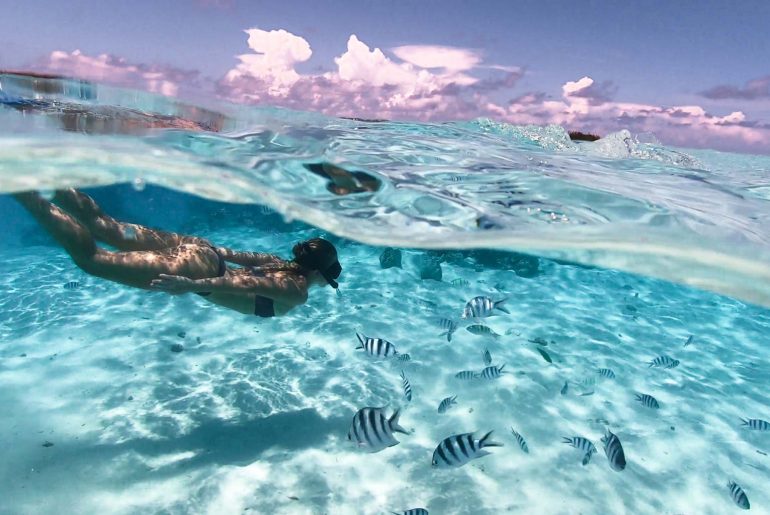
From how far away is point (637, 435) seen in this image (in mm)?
10086

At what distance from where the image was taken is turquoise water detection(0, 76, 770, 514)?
25.7ft

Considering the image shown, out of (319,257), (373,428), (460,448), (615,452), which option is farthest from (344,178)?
(615,452)

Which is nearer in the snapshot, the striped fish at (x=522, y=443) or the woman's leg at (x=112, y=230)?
the striped fish at (x=522, y=443)

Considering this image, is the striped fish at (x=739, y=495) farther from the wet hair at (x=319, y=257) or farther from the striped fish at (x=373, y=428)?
the wet hair at (x=319, y=257)

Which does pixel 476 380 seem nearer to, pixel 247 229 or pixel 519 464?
pixel 519 464

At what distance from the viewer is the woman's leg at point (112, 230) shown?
888cm

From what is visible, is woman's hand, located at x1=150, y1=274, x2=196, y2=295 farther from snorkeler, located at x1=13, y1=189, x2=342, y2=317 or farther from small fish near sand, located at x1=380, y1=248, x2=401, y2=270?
small fish near sand, located at x1=380, y1=248, x2=401, y2=270

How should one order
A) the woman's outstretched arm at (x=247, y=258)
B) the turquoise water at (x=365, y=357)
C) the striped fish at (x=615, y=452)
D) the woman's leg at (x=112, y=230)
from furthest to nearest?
the woman's outstretched arm at (x=247, y=258) → the woman's leg at (x=112, y=230) → the turquoise water at (x=365, y=357) → the striped fish at (x=615, y=452)

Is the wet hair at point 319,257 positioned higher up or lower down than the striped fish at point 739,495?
higher up

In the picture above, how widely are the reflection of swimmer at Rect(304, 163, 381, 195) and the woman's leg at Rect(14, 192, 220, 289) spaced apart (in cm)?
379

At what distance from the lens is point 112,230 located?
29.7 feet

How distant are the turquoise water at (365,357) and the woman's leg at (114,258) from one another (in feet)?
10.1

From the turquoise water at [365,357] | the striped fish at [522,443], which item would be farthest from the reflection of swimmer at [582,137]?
the striped fish at [522,443]

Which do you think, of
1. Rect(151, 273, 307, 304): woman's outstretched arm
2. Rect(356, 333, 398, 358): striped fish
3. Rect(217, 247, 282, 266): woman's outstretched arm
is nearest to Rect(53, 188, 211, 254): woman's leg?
Rect(217, 247, 282, 266): woman's outstretched arm
